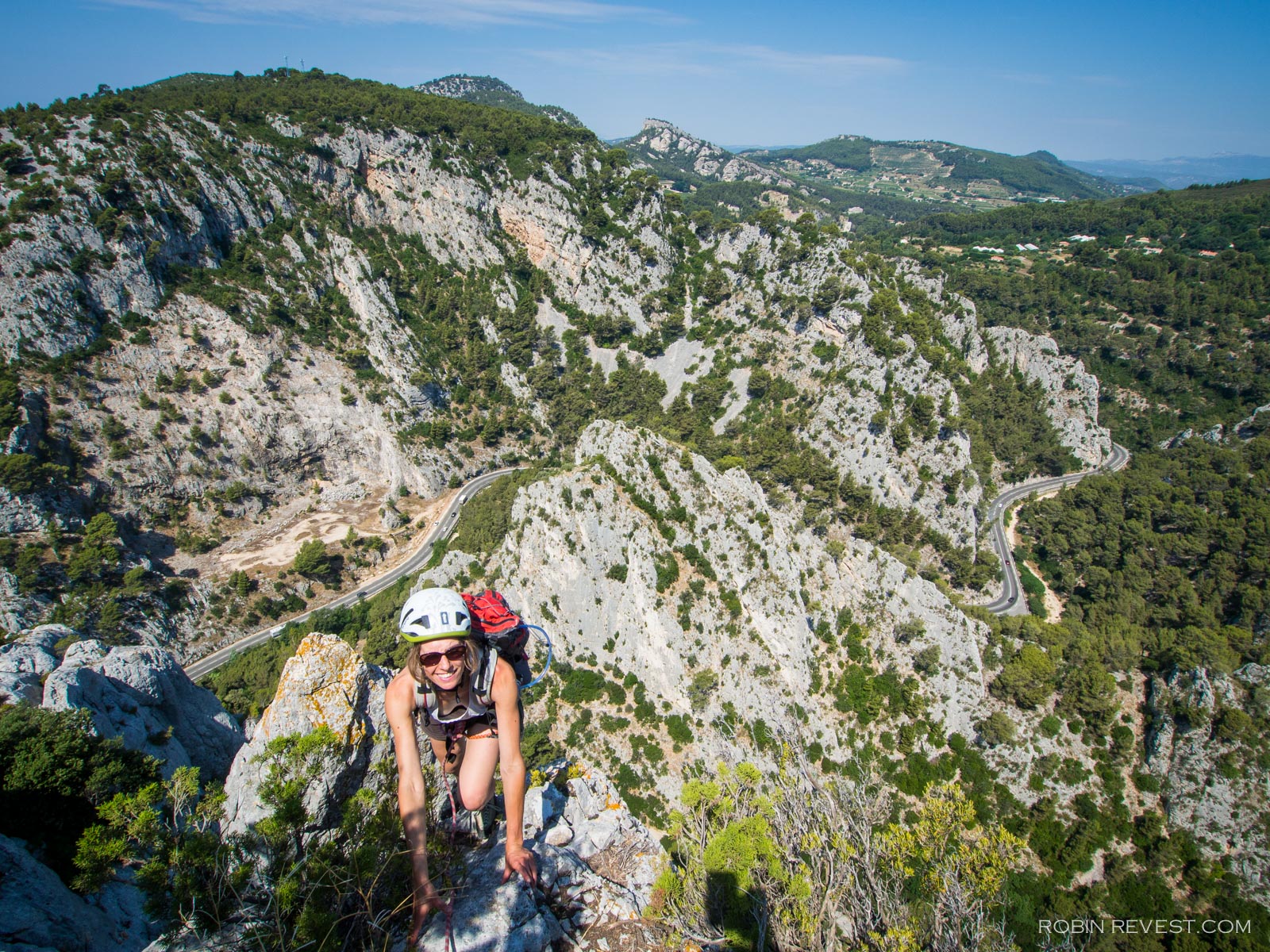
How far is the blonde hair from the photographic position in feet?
20.6

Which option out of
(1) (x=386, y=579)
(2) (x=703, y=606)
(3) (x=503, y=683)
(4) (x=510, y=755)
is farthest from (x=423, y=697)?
(1) (x=386, y=579)

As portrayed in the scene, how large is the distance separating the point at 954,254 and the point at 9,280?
206 metres

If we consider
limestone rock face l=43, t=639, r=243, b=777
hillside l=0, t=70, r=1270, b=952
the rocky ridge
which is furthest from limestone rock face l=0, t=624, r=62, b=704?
the rocky ridge

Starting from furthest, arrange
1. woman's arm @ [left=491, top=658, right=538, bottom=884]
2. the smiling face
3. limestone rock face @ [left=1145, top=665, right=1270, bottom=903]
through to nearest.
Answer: limestone rock face @ [left=1145, top=665, right=1270, bottom=903], the smiling face, woman's arm @ [left=491, top=658, right=538, bottom=884]

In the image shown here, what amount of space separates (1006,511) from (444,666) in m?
102

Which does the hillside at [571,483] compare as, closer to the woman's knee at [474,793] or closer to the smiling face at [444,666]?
the woman's knee at [474,793]

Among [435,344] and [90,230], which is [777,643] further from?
[90,230]

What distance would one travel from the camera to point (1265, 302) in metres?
103

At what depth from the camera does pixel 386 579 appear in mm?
65750

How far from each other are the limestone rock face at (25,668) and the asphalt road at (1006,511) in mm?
82133

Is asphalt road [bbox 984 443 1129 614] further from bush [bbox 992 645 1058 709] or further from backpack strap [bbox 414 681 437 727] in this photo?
backpack strap [bbox 414 681 437 727]

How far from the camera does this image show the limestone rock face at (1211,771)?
39.1 metres

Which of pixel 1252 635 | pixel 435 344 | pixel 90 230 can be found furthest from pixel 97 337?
pixel 1252 635

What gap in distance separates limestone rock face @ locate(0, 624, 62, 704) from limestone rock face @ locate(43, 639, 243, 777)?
759 millimetres
